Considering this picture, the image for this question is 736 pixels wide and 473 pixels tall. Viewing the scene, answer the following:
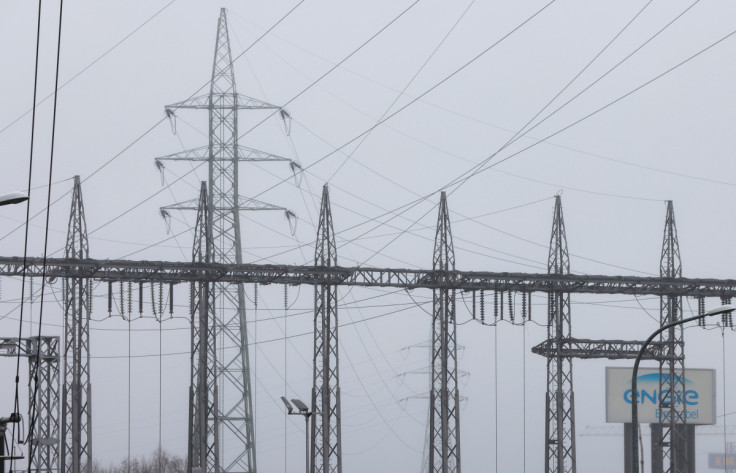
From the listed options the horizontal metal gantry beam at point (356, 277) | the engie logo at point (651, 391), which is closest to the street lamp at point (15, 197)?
the horizontal metal gantry beam at point (356, 277)

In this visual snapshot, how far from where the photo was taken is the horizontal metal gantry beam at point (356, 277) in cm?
5291

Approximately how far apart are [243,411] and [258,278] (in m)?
16.9

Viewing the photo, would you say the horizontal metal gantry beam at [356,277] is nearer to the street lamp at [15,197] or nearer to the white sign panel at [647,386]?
the street lamp at [15,197]

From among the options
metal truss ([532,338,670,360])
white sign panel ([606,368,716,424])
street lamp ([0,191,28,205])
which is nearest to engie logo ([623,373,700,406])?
white sign panel ([606,368,716,424])

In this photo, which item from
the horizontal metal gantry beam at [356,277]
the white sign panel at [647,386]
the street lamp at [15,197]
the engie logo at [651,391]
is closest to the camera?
the street lamp at [15,197]

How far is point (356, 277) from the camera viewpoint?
55875 millimetres

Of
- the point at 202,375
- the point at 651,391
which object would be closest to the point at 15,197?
the point at 202,375

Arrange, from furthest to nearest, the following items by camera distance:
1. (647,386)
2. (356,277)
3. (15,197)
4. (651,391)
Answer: (647,386), (651,391), (356,277), (15,197)

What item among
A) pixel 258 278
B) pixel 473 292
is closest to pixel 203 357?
pixel 258 278

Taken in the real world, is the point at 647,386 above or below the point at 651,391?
above

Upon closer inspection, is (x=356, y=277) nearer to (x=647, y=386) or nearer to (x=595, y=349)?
(x=595, y=349)

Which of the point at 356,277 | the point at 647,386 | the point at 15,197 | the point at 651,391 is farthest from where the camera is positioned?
the point at 647,386

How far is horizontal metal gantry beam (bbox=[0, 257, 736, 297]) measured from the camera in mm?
52906

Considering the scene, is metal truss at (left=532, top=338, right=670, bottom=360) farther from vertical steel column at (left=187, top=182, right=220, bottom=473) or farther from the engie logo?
the engie logo
